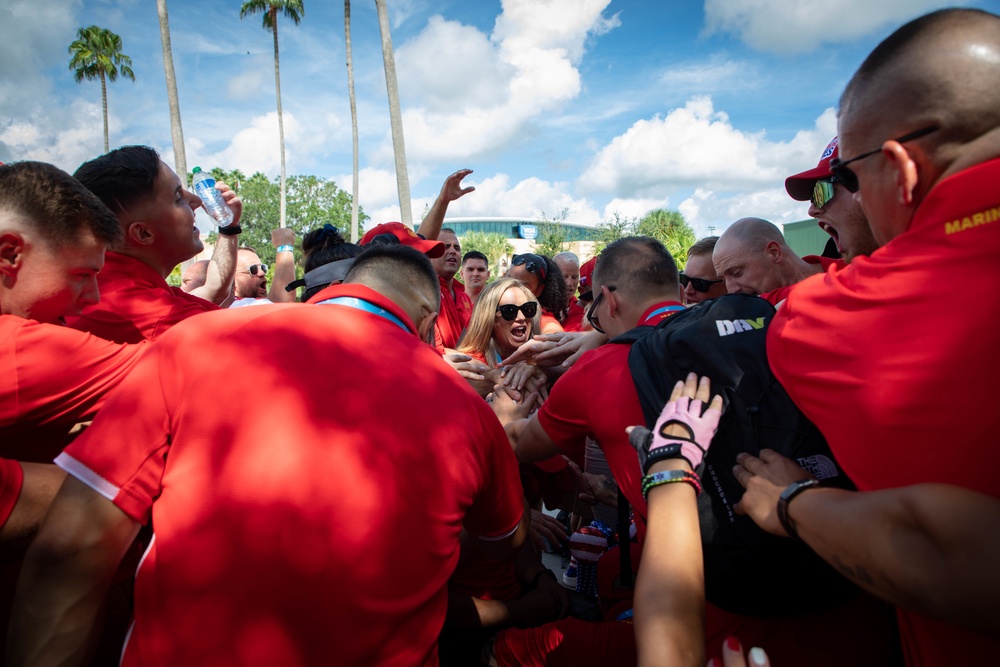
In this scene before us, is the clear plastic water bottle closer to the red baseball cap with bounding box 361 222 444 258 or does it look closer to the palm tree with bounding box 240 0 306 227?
the red baseball cap with bounding box 361 222 444 258

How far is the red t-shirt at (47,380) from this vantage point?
1712 mm

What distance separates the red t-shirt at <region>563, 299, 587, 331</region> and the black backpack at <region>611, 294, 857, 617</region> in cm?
412

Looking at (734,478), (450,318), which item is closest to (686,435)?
(734,478)

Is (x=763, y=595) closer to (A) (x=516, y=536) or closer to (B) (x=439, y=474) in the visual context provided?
(A) (x=516, y=536)

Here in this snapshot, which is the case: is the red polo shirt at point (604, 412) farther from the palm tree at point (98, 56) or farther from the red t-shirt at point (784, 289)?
the palm tree at point (98, 56)

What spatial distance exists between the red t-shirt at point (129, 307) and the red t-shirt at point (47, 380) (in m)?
0.74

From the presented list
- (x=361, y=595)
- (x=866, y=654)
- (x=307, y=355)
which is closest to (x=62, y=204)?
(x=307, y=355)

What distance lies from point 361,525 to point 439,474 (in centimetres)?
29

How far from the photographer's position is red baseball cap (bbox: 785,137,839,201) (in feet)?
10.1

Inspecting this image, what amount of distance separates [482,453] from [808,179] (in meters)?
2.66

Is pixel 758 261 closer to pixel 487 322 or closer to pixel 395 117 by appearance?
pixel 487 322

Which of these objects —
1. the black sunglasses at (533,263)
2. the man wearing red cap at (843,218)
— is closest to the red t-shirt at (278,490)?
the man wearing red cap at (843,218)

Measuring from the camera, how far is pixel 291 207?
49812 millimetres

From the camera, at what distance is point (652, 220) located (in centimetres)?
4484
